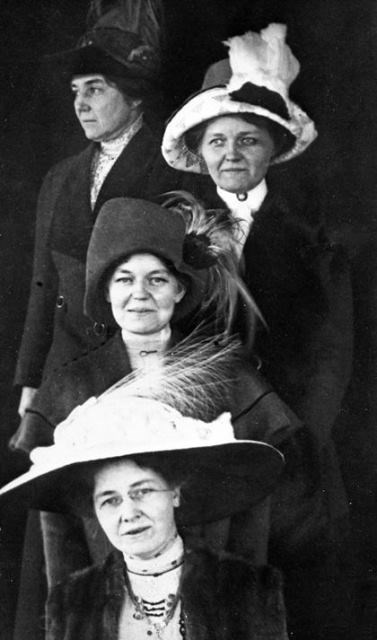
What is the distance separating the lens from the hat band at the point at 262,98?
325 centimetres

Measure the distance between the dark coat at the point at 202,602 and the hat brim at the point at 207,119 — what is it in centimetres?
99

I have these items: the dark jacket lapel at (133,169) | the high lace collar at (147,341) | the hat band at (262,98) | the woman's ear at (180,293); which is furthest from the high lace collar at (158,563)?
the hat band at (262,98)

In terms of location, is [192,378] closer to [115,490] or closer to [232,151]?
[115,490]

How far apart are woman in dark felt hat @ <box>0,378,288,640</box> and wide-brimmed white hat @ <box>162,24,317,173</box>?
24.1 inches

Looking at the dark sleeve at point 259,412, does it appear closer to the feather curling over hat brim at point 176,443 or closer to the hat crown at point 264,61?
the feather curling over hat brim at point 176,443

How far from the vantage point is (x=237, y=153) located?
10.7ft

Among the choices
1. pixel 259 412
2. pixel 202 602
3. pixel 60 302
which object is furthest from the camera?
pixel 60 302

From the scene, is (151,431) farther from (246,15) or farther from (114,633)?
(246,15)

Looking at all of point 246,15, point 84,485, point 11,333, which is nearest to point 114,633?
point 84,485

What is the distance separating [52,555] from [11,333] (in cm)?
57

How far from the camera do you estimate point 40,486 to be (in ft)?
10.3

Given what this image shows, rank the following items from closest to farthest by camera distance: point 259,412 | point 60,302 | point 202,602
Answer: point 202,602 → point 259,412 → point 60,302

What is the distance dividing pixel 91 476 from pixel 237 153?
894 millimetres

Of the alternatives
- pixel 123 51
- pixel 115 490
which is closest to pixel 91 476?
pixel 115 490
